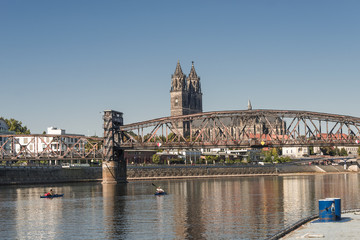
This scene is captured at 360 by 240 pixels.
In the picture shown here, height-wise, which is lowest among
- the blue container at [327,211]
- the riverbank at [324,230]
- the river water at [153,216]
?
the river water at [153,216]

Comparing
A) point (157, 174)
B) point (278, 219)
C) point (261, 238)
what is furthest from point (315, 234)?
point (157, 174)

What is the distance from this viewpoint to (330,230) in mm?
37750

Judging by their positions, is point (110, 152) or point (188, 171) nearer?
point (110, 152)

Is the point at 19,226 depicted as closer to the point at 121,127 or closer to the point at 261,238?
the point at 261,238

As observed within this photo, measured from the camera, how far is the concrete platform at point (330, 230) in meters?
35.4

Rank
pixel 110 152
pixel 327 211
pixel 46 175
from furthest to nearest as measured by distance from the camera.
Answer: pixel 46 175
pixel 110 152
pixel 327 211

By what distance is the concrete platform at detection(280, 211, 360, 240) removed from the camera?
1393 inches

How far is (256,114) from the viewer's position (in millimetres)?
130875

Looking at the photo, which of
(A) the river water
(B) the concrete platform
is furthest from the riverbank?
(A) the river water

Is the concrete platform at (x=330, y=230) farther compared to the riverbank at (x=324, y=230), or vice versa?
the riverbank at (x=324, y=230)

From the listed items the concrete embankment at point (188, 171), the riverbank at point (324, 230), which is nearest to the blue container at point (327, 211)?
A: the riverbank at point (324, 230)

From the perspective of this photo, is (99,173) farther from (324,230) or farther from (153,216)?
(324,230)

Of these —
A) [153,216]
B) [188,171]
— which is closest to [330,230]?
[153,216]

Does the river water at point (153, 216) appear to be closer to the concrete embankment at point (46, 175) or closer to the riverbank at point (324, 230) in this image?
the riverbank at point (324, 230)
